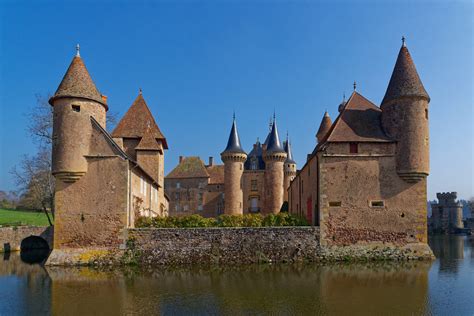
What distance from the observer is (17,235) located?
93.6ft

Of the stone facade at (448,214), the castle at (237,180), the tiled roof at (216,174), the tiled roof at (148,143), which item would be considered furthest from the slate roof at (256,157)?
the stone facade at (448,214)

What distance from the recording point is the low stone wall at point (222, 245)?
63.1 feet

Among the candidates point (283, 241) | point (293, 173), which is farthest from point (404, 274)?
point (293, 173)

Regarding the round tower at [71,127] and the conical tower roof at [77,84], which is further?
the conical tower roof at [77,84]

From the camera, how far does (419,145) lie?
2014 cm

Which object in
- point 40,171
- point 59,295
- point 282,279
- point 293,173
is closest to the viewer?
point 59,295

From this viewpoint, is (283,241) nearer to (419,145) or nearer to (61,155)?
(419,145)

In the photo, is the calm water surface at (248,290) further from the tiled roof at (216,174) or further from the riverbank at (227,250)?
the tiled roof at (216,174)

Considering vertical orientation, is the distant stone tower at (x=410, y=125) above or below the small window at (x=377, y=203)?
above

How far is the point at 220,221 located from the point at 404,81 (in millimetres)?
12196

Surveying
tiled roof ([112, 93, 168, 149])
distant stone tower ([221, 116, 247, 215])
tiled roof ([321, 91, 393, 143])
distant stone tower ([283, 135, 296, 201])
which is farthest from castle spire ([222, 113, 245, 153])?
tiled roof ([321, 91, 393, 143])

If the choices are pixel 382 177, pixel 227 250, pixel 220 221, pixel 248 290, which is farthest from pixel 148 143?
pixel 248 290

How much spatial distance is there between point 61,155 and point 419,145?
1792 cm

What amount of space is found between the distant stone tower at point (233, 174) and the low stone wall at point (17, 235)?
1814 cm
